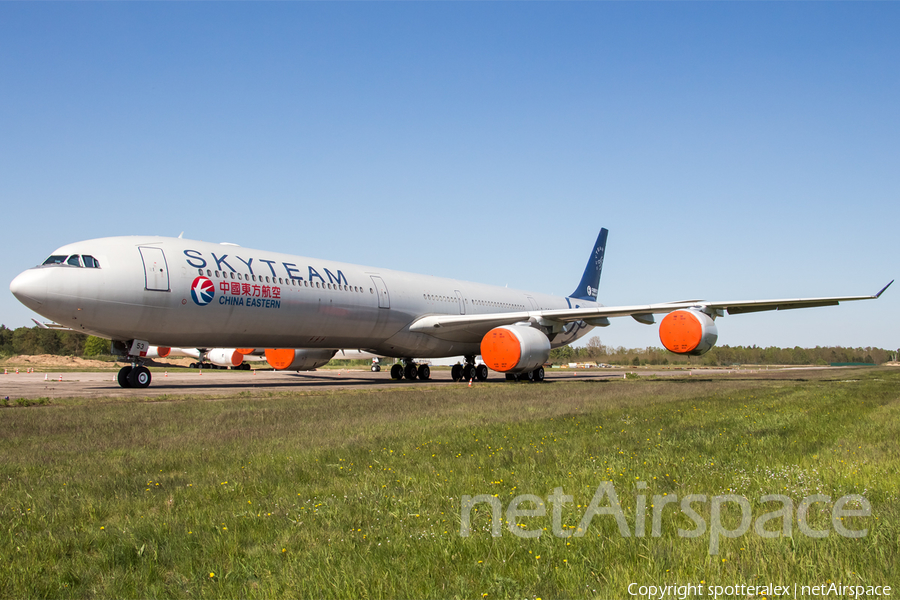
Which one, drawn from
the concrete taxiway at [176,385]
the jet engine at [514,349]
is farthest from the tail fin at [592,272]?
the jet engine at [514,349]

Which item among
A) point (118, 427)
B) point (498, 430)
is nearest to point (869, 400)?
point (498, 430)

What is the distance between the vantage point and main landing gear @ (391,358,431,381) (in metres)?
28.4

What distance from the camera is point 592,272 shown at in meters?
38.5

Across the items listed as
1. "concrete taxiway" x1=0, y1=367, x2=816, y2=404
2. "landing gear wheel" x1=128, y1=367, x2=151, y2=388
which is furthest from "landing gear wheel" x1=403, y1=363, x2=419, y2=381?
"landing gear wheel" x1=128, y1=367, x2=151, y2=388

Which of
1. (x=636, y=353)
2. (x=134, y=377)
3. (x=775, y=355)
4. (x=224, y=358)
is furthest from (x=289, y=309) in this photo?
(x=775, y=355)

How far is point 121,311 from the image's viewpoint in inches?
655

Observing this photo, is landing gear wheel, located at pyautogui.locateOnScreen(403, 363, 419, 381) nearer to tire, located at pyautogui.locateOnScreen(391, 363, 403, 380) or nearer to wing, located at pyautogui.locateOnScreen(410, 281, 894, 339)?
tire, located at pyautogui.locateOnScreen(391, 363, 403, 380)

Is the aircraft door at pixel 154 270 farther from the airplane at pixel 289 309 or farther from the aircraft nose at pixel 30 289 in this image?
the aircraft nose at pixel 30 289

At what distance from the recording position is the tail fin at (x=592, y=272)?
3812 cm

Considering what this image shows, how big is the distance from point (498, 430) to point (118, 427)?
17.3 ft

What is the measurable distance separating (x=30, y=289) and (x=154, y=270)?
114 inches

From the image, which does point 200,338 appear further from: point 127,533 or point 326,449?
point 127,533

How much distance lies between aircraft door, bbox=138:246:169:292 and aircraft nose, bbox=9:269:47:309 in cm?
237

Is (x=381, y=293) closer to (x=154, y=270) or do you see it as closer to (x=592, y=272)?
(x=154, y=270)
